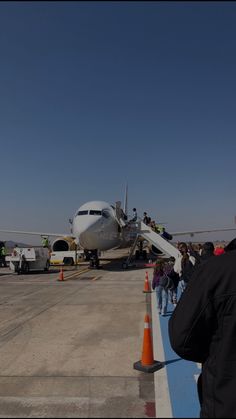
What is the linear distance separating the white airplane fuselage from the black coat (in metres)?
19.0

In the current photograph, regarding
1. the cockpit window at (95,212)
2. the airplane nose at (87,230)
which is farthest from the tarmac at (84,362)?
the cockpit window at (95,212)

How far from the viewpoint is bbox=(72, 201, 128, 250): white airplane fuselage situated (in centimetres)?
2109

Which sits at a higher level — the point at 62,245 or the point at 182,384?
the point at 62,245

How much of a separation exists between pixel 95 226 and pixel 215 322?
62.8ft

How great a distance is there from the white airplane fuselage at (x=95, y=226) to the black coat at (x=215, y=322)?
19.0 m

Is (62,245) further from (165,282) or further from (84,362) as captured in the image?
(84,362)

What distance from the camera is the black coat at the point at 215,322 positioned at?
6.27 ft

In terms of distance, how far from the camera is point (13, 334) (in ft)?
25.1

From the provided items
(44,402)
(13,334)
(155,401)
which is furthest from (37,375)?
(13,334)

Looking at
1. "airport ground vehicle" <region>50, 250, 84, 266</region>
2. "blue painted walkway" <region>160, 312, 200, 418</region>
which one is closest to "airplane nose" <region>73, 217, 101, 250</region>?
"airport ground vehicle" <region>50, 250, 84, 266</region>

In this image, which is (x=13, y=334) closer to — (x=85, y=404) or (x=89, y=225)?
(x=85, y=404)

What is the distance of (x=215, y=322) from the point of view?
201cm

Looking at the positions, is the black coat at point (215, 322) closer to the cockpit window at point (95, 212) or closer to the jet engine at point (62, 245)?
the cockpit window at point (95, 212)

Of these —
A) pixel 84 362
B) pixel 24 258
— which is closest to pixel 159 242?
pixel 24 258
